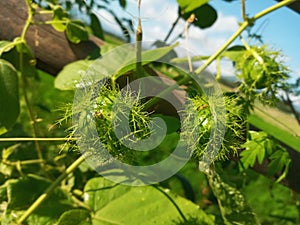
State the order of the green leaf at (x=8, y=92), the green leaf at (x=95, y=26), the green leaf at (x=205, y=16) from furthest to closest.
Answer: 1. the green leaf at (x=95, y=26)
2. the green leaf at (x=205, y=16)
3. the green leaf at (x=8, y=92)

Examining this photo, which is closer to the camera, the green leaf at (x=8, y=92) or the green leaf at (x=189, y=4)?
the green leaf at (x=8, y=92)

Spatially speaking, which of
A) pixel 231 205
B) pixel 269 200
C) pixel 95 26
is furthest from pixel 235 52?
pixel 269 200

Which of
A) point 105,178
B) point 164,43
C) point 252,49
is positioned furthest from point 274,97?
point 164,43

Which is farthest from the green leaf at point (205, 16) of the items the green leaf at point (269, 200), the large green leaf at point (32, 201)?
the green leaf at point (269, 200)

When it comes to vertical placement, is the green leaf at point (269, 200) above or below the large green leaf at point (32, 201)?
below

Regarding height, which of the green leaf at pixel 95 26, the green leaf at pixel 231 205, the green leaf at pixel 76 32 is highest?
the green leaf at pixel 76 32

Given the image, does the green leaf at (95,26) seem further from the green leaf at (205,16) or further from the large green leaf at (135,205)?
the large green leaf at (135,205)
